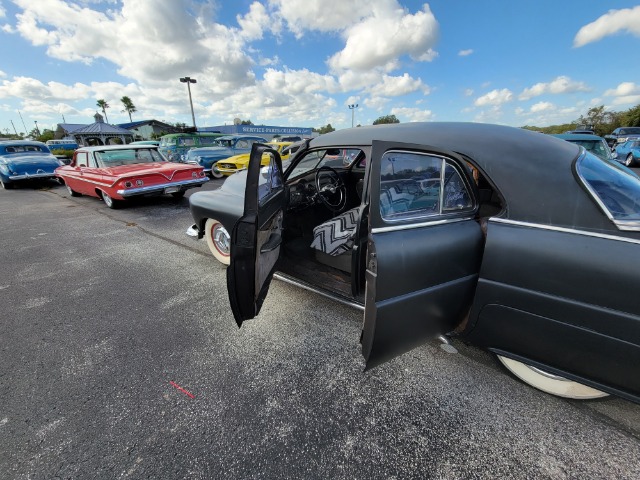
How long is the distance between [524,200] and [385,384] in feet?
4.69

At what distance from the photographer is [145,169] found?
21.6ft

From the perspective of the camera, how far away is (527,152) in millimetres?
1766

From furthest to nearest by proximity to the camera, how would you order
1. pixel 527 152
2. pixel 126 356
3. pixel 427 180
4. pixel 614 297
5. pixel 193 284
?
1. pixel 193 284
2. pixel 126 356
3. pixel 427 180
4. pixel 527 152
5. pixel 614 297

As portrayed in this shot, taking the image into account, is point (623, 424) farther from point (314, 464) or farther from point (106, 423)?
point (106, 423)

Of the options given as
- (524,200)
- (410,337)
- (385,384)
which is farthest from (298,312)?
(524,200)

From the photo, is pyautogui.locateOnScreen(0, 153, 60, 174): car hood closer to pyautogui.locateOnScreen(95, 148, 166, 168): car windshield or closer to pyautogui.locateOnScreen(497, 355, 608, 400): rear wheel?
pyautogui.locateOnScreen(95, 148, 166, 168): car windshield

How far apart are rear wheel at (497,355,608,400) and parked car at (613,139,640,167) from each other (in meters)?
17.6

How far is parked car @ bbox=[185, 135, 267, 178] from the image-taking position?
11.3 metres

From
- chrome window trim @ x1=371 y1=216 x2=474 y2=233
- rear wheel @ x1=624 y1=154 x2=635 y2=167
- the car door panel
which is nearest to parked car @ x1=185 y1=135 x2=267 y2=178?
chrome window trim @ x1=371 y1=216 x2=474 y2=233

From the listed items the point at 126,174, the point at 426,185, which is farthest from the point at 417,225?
the point at 126,174

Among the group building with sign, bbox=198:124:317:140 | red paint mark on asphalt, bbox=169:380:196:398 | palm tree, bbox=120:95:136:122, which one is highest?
palm tree, bbox=120:95:136:122

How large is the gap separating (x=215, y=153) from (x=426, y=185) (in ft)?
37.9

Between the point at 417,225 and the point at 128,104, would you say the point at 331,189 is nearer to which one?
the point at 417,225

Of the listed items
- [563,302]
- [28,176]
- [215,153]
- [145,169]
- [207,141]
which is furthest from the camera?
[207,141]
